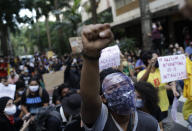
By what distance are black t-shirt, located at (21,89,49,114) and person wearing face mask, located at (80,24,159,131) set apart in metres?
3.22

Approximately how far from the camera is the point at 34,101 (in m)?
4.66

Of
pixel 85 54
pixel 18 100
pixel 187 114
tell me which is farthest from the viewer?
pixel 18 100

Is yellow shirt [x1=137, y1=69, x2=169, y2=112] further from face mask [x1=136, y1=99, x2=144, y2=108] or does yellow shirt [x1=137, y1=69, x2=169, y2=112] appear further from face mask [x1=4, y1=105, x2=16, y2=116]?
face mask [x1=4, y1=105, x2=16, y2=116]

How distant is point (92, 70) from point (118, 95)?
402 millimetres

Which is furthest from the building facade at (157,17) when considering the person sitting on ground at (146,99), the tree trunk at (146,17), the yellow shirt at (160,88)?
the person sitting on ground at (146,99)

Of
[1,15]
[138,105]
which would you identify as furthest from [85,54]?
[1,15]

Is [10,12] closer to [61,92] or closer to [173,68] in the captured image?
[61,92]

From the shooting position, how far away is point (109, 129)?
1513mm

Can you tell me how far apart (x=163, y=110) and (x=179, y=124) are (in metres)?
1.40

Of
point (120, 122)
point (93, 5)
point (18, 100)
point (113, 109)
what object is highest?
point (93, 5)

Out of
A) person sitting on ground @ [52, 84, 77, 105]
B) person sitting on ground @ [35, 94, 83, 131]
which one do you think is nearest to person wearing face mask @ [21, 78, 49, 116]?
person sitting on ground @ [52, 84, 77, 105]

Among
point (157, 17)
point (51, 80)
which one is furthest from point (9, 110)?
point (157, 17)

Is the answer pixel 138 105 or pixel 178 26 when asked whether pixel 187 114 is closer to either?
pixel 138 105

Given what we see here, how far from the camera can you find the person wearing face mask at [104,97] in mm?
1144
